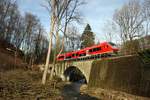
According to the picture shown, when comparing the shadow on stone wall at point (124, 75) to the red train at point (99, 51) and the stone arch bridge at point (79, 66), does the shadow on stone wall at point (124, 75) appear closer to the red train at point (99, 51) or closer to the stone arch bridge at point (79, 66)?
the red train at point (99, 51)

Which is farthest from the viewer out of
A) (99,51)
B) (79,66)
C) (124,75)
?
(79,66)

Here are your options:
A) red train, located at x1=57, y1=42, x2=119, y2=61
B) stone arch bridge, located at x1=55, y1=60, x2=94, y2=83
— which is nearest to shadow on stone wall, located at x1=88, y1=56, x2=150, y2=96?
red train, located at x1=57, y1=42, x2=119, y2=61

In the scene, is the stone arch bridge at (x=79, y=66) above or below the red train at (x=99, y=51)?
below

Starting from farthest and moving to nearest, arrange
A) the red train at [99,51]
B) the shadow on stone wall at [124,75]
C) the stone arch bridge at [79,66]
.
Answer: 1. the stone arch bridge at [79,66]
2. the red train at [99,51]
3. the shadow on stone wall at [124,75]

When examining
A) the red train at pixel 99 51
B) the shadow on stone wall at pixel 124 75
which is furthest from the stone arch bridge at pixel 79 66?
the shadow on stone wall at pixel 124 75

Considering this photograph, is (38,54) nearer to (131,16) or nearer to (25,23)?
(25,23)

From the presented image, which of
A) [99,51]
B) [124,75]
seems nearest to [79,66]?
[99,51]

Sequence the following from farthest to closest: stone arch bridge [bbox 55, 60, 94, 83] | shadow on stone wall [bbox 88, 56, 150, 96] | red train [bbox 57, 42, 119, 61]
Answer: stone arch bridge [bbox 55, 60, 94, 83]
red train [bbox 57, 42, 119, 61]
shadow on stone wall [bbox 88, 56, 150, 96]

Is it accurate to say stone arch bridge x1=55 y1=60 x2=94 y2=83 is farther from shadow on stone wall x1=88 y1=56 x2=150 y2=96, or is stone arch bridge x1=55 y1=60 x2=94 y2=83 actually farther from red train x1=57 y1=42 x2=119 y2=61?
shadow on stone wall x1=88 y1=56 x2=150 y2=96

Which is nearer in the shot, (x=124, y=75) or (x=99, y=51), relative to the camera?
(x=124, y=75)

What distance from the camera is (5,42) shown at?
2216 inches

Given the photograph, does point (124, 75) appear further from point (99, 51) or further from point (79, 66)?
point (79, 66)

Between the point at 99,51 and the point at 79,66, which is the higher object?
the point at 99,51

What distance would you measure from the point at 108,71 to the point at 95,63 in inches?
202
